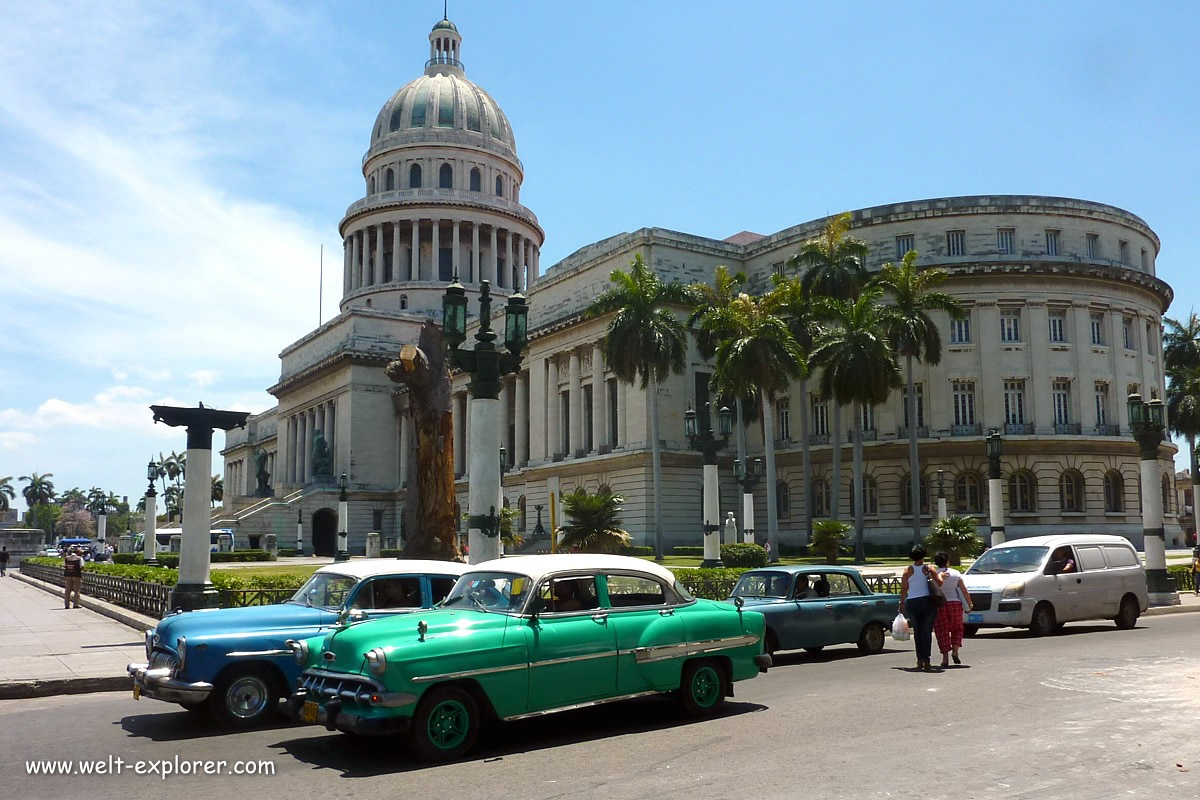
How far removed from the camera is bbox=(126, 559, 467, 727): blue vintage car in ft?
35.8

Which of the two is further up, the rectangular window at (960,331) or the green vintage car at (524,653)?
the rectangular window at (960,331)

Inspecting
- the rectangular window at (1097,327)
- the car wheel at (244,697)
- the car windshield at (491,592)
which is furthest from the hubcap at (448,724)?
the rectangular window at (1097,327)

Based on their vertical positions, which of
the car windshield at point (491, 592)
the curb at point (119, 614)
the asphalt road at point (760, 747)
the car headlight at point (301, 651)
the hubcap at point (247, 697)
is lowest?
the curb at point (119, 614)

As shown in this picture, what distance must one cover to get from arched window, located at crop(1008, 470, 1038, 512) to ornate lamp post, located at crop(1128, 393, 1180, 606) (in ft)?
86.9

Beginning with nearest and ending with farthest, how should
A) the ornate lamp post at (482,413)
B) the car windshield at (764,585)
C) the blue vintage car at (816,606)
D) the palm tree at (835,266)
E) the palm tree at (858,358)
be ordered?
the blue vintage car at (816,606), the car windshield at (764,585), the ornate lamp post at (482,413), the palm tree at (858,358), the palm tree at (835,266)

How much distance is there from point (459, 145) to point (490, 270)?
42.5ft

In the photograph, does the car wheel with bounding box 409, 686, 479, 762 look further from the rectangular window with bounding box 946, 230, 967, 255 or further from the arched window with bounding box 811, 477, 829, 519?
the rectangular window with bounding box 946, 230, 967, 255

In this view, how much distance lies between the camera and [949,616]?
14516 mm

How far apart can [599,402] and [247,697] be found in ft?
172

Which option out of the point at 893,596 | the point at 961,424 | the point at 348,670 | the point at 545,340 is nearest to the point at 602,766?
the point at 348,670

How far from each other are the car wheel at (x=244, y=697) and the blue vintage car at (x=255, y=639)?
0.04ft

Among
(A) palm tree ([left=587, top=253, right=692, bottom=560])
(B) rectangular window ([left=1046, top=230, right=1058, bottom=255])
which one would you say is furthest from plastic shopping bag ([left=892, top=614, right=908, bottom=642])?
(B) rectangular window ([left=1046, top=230, right=1058, bottom=255])

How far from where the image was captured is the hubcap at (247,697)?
1102cm

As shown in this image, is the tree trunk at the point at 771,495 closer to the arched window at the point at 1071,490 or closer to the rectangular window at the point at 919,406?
the rectangular window at the point at 919,406
